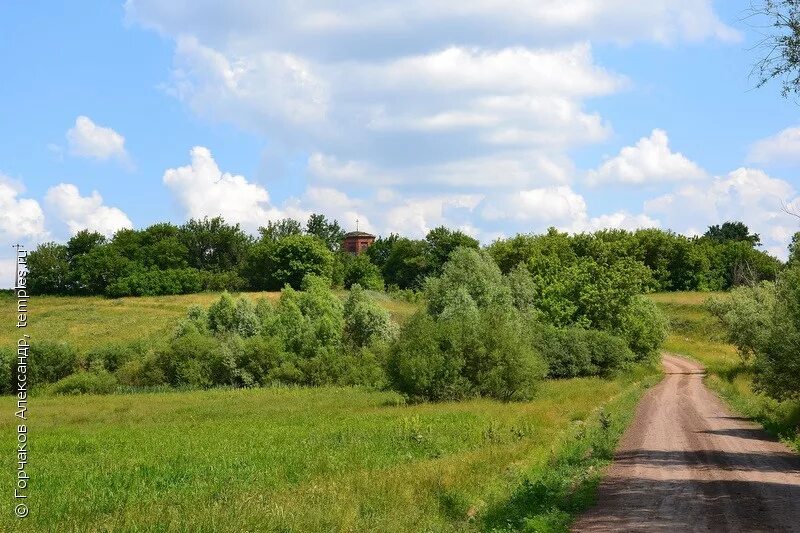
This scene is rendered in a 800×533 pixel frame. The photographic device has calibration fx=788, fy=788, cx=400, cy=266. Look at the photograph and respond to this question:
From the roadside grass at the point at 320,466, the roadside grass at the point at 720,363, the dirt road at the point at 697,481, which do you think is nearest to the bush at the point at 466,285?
the roadside grass at the point at 720,363

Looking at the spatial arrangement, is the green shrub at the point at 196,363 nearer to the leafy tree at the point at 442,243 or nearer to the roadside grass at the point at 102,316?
the roadside grass at the point at 102,316

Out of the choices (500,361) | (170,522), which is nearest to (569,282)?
(500,361)

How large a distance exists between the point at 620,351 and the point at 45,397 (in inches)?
1799

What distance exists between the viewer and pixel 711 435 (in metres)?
28.5

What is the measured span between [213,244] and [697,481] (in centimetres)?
12844

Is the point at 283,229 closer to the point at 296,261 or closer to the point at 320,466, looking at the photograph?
the point at 296,261

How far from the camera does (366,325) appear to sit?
76.0 meters

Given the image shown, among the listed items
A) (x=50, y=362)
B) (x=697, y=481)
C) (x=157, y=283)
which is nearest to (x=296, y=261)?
(x=157, y=283)

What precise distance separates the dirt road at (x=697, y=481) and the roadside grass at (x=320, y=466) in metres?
0.82

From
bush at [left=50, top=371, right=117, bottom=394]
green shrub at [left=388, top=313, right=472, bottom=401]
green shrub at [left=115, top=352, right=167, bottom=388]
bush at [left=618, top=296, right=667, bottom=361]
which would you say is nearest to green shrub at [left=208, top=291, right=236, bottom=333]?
green shrub at [left=115, top=352, right=167, bottom=388]

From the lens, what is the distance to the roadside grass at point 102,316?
79.1 meters

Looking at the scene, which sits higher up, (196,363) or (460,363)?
(460,363)

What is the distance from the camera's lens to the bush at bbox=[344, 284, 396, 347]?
7571 cm

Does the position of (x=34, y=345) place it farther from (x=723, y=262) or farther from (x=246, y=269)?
(x=723, y=262)
